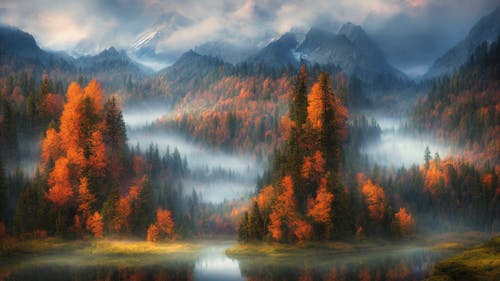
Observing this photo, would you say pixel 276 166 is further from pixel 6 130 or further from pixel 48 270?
pixel 6 130

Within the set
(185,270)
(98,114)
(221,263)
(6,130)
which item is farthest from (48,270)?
(6,130)

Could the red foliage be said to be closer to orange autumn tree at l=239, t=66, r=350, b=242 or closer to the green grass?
orange autumn tree at l=239, t=66, r=350, b=242

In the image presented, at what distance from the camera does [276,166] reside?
→ 149250 mm

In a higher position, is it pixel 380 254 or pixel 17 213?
pixel 17 213

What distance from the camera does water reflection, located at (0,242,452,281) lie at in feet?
315

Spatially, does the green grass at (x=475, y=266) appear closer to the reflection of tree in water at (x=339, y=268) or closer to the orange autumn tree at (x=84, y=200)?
the reflection of tree in water at (x=339, y=268)

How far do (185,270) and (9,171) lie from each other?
82.1 metres

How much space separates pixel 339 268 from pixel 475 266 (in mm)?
57775

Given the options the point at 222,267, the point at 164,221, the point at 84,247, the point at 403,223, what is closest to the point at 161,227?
the point at 164,221

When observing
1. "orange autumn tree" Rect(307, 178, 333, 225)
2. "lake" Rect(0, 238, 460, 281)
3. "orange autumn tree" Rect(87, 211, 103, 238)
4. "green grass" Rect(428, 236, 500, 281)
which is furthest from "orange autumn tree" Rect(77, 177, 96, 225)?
"green grass" Rect(428, 236, 500, 281)

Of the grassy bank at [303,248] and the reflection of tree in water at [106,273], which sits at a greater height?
the grassy bank at [303,248]

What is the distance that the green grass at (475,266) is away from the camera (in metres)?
46.4

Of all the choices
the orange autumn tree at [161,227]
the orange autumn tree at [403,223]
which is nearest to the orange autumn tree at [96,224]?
the orange autumn tree at [161,227]

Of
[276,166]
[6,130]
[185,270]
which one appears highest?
[6,130]
